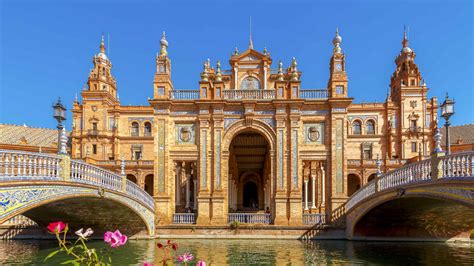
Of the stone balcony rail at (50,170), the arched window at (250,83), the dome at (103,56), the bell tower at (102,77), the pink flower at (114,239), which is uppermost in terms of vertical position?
the dome at (103,56)

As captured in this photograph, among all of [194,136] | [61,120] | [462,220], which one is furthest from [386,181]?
[61,120]

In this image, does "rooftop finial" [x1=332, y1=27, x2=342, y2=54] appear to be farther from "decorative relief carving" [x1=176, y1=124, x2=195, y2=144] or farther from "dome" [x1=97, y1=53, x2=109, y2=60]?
"dome" [x1=97, y1=53, x2=109, y2=60]

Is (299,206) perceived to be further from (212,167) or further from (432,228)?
(432,228)

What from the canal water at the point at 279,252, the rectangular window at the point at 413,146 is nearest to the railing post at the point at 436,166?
the canal water at the point at 279,252

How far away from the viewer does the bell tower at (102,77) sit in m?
43.2

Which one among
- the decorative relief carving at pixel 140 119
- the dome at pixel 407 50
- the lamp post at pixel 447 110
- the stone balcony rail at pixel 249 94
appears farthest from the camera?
the dome at pixel 407 50

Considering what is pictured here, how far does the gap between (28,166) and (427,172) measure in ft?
42.0

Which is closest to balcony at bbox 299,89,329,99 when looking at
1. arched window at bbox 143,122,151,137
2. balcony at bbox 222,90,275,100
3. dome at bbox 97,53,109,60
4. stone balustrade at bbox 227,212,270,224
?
balcony at bbox 222,90,275,100

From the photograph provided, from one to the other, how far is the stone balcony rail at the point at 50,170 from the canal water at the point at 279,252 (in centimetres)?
342

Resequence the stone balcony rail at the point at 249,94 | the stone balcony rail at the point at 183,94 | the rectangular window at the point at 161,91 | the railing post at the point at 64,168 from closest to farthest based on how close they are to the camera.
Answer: the railing post at the point at 64,168 → the rectangular window at the point at 161,91 → the stone balcony rail at the point at 249,94 → the stone balcony rail at the point at 183,94

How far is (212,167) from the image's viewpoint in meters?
20.7

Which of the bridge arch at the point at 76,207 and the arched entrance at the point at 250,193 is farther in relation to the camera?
the arched entrance at the point at 250,193

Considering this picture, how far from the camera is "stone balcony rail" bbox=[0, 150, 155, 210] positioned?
8.48m

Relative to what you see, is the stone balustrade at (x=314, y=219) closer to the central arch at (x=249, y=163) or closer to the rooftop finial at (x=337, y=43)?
the central arch at (x=249, y=163)
